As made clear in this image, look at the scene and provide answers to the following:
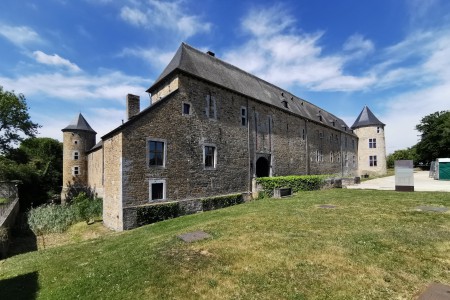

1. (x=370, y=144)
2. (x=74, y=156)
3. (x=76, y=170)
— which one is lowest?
(x=76, y=170)

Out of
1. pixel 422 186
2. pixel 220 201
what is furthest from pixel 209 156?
pixel 422 186

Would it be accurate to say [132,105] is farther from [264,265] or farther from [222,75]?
[264,265]

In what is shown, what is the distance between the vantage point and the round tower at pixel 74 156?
105ft

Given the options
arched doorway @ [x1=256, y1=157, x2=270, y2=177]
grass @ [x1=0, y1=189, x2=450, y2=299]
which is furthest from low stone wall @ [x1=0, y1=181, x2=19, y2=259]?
arched doorway @ [x1=256, y1=157, x2=270, y2=177]

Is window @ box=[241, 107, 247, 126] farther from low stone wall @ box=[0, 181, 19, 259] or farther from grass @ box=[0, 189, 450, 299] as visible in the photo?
low stone wall @ box=[0, 181, 19, 259]

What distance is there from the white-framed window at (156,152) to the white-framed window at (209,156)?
3111 mm

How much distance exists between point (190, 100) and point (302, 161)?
636 inches

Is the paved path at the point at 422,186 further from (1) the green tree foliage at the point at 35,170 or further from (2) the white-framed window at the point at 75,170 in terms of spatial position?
(1) the green tree foliage at the point at 35,170

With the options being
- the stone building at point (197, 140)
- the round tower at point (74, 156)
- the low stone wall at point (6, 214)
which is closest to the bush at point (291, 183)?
the stone building at point (197, 140)

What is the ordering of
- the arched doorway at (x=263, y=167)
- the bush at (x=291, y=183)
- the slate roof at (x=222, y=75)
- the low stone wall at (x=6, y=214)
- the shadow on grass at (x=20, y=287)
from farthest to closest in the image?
the arched doorway at (x=263, y=167)
the bush at (x=291, y=183)
the slate roof at (x=222, y=75)
the low stone wall at (x=6, y=214)
the shadow on grass at (x=20, y=287)

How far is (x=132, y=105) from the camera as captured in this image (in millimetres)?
17031

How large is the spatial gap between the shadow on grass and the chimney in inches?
471

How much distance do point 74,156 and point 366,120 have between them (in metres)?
47.4

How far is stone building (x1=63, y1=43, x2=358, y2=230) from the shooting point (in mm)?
12992
